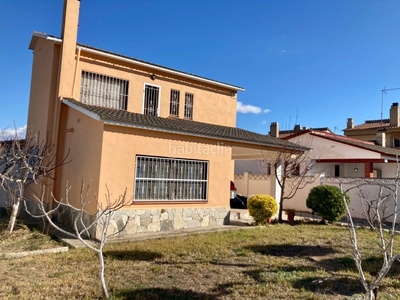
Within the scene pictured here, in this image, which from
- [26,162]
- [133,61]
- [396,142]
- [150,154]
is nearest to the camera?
[26,162]

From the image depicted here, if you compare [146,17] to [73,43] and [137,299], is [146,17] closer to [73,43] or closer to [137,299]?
[73,43]

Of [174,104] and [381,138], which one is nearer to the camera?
[174,104]

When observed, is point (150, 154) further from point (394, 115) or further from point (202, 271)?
point (394, 115)

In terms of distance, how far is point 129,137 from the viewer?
10.7 m

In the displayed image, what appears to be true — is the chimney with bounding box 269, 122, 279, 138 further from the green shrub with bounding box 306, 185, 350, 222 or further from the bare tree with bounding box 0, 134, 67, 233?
the bare tree with bounding box 0, 134, 67, 233

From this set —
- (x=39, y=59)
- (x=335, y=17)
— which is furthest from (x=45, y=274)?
(x=335, y=17)

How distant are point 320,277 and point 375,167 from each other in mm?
22720

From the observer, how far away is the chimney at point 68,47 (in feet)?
41.6

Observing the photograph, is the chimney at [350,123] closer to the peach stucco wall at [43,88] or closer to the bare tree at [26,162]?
the peach stucco wall at [43,88]

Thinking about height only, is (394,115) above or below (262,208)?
above

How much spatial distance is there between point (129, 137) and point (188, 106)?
7.23 m

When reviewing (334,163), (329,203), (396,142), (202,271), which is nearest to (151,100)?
(329,203)

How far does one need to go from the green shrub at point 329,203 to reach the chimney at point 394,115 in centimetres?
2530

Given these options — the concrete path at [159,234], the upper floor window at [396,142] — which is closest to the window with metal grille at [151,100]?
the concrete path at [159,234]
